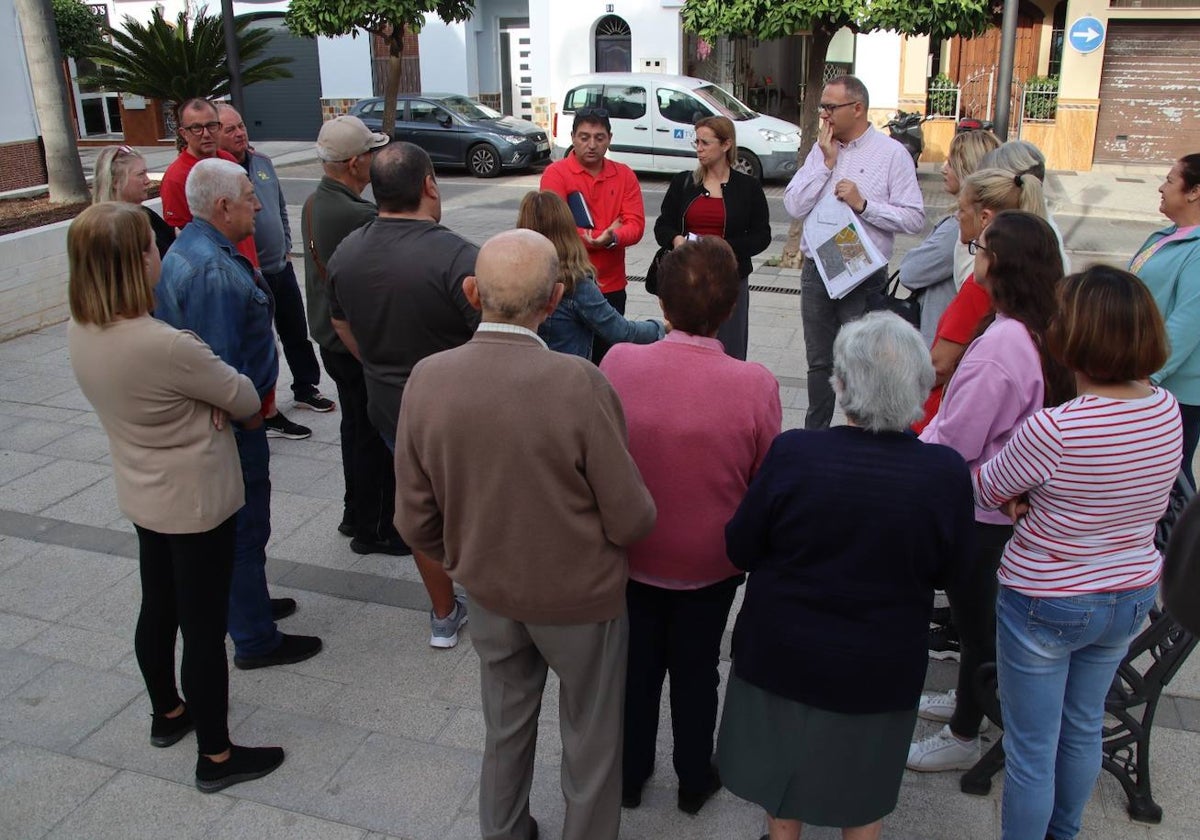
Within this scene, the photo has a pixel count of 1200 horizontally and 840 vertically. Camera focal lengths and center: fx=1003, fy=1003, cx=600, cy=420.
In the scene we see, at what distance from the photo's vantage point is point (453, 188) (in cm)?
1623

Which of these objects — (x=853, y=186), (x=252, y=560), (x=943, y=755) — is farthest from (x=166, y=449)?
(x=853, y=186)

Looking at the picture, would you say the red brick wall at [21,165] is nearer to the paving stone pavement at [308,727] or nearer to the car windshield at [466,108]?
the paving stone pavement at [308,727]

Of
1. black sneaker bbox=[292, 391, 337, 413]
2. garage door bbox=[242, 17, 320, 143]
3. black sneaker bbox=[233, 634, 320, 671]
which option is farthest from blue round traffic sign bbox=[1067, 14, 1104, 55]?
black sneaker bbox=[233, 634, 320, 671]

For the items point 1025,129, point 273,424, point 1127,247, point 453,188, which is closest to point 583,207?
point 273,424

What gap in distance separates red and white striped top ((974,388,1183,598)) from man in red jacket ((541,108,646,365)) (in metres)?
2.83

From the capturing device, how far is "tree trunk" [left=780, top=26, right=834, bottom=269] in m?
9.88

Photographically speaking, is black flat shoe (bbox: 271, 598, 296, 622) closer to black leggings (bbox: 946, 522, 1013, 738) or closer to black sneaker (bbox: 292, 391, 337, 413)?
black sneaker (bbox: 292, 391, 337, 413)

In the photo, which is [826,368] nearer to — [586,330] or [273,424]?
[586,330]

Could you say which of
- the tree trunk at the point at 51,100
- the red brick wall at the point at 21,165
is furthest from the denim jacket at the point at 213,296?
the red brick wall at the point at 21,165

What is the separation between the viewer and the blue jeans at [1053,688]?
8.18 feet

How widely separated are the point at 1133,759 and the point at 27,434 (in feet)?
19.8

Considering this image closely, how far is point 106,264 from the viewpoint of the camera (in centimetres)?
276

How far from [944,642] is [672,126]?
1313cm

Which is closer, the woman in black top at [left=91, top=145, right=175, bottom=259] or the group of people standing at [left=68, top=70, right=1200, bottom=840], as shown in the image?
the group of people standing at [left=68, top=70, right=1200, bottom=840]
